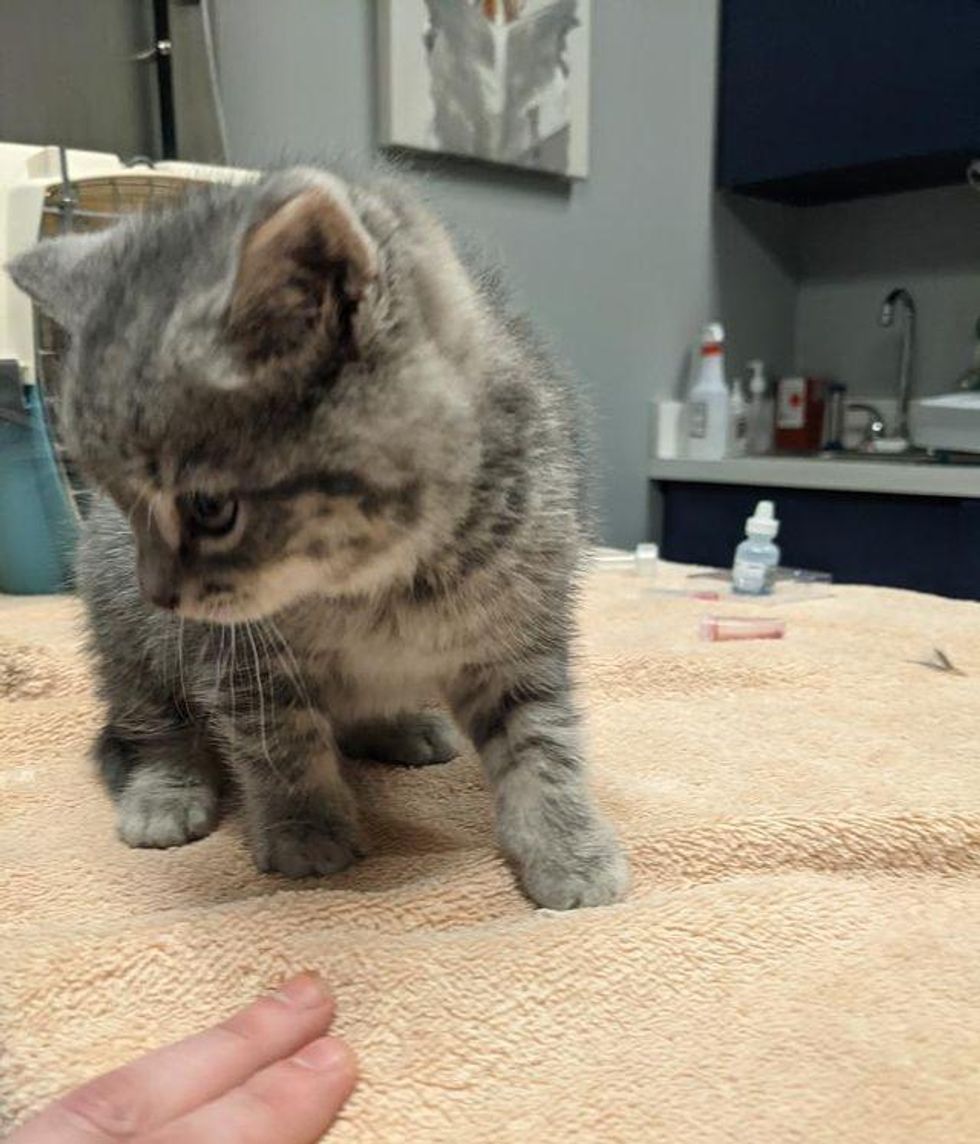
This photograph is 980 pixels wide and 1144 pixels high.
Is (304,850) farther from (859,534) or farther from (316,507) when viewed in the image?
(859,534)

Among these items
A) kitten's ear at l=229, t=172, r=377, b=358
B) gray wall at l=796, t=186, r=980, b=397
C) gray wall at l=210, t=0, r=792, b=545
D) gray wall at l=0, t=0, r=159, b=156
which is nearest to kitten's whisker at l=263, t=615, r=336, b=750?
kitten's ear at l=229, t=172, r=377, b=358

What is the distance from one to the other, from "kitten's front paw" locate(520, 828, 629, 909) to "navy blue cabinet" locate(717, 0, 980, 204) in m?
2.09

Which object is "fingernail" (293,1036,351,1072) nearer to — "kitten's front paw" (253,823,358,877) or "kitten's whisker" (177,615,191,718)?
"kitten's front paw" (253,823,358,877)

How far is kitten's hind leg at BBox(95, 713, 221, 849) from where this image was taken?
88 centimetres

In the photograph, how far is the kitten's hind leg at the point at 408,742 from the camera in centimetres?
108

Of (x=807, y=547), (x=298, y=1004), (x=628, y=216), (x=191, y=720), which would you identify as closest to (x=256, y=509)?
(x=298, y=1004)

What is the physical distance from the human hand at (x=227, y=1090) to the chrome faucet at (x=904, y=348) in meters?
2.58

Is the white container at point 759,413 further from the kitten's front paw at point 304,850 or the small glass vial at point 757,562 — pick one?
the kitten's front paw at point 304,850

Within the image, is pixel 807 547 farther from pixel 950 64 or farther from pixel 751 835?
pixel 751 835

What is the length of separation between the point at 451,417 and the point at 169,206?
0.31m

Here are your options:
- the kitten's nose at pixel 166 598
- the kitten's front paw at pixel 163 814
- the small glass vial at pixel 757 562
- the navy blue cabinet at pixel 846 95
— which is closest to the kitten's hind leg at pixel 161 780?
the kitten's front paw at pixel 163 814

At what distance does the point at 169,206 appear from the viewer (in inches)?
32.7

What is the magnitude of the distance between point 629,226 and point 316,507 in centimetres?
213

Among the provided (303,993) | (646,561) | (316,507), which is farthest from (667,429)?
(303,993)
